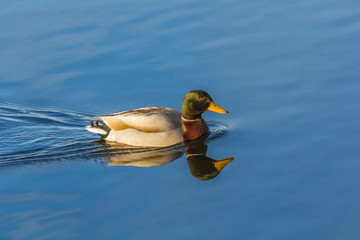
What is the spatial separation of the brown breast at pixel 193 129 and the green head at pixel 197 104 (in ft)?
0.37

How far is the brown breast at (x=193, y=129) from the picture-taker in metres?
9.60

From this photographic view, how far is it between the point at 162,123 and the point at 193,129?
51cm

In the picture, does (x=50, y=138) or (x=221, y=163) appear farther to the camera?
(x=50, y=138)

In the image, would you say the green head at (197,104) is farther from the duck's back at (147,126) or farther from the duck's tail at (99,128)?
the duck's tail at (99,128)

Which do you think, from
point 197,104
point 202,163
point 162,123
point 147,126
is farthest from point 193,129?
point 202,163

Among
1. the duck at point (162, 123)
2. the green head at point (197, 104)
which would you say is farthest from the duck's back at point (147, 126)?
the green head at point (197, 104)

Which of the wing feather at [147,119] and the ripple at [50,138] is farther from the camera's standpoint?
the wing feather at [147,119]

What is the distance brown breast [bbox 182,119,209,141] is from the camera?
9.60 m

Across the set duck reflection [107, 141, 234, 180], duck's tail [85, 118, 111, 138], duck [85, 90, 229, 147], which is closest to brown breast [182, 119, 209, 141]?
duck [85, 90, 229, 147]

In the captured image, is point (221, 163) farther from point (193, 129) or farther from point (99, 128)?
point (99, 128)

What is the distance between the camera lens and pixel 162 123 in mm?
9469

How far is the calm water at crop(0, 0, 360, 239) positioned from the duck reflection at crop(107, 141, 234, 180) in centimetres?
3

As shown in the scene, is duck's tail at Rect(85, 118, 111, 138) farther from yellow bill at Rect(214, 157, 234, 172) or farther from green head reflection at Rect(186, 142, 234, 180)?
yellow bill at Rect(214, 157, 234, 172)

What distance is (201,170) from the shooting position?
27.9 feet
